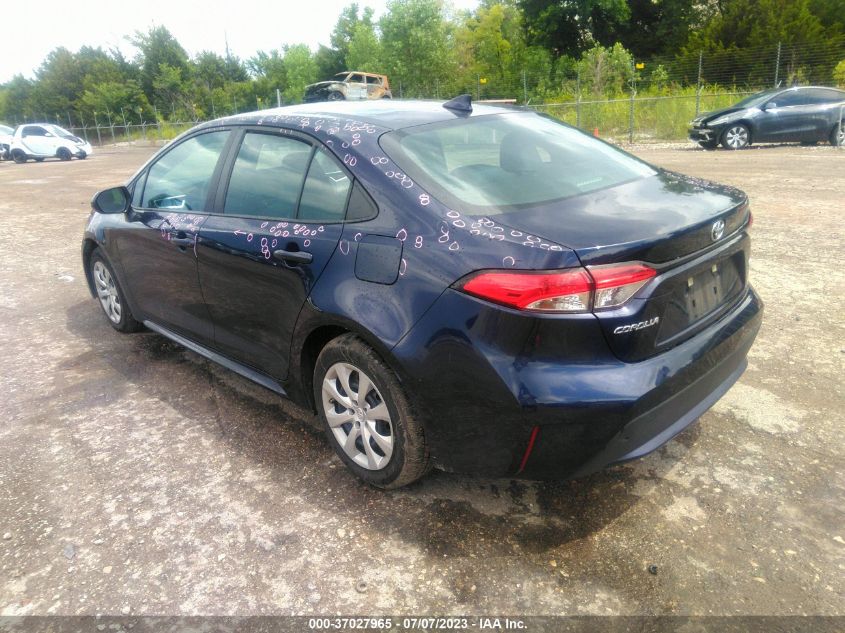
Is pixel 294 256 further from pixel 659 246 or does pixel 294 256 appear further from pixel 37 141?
pixel 37 141

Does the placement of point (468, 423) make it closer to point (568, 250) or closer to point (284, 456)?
point (568, 250)

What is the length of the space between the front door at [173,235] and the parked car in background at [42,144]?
2815 centimetres

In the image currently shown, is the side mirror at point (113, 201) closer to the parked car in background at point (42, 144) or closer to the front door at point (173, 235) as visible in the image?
the front door at point (173, 235)

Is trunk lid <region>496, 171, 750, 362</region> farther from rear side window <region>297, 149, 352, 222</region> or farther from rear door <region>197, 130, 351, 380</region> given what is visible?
rear door <region>197, 130, 351, 380</region>

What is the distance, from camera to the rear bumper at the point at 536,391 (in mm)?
2170

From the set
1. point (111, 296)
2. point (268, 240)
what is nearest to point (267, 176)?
point (268, 240)

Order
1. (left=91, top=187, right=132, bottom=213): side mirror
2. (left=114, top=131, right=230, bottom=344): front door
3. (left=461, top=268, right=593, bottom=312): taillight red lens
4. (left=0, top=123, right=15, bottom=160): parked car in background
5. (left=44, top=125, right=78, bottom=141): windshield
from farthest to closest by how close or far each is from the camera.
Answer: (left=0, top=123, right=15, bottom=160): parked car in background, (left=44, top=125, right=78, bottom=141): windshield, (left=91, top=187, right=132, bottom=213): side mirror, (left=114, top=131, right=230, bottom=344): front door, (left=461, top=268, right=593, bottom=312): taillight red lens

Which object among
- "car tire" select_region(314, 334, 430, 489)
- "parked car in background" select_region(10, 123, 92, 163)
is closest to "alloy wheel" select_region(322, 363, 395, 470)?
"car tire" select_region(314, 334, 430, 489)

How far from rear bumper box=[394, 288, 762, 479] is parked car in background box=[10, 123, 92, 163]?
30867mm

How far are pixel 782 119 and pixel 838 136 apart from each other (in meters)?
1.26

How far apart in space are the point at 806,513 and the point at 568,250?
1496 millimetres

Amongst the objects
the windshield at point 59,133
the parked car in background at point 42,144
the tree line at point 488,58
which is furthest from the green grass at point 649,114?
the windshield at point 59,133

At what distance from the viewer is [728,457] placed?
2941mm

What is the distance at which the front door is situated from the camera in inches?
142
